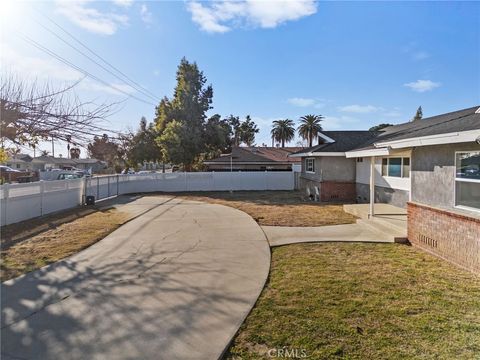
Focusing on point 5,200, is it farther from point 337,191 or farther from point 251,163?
point 251,163

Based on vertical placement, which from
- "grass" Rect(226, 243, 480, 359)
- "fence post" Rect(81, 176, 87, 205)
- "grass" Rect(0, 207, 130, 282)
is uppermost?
"fence post" Rect(81, 176, 87, 205)

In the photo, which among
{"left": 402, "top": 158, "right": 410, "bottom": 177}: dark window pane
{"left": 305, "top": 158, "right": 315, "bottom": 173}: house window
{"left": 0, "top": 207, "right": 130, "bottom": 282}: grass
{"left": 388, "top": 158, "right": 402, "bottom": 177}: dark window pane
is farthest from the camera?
{"left": 305, "top": 158, "right": 315, "bottom": 173}: house window

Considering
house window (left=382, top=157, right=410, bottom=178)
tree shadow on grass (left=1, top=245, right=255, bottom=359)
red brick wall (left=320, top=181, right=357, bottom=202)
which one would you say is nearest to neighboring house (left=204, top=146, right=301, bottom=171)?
red brick wall (left=320, top=181, right=357, bottom=202)

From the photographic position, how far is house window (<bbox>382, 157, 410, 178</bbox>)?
1144 cm

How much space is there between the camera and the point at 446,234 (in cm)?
636

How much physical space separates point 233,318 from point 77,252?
15.6 feet

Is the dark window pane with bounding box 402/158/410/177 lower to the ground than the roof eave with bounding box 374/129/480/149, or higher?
lower

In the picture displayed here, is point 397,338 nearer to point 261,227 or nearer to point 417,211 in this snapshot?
point 417,211

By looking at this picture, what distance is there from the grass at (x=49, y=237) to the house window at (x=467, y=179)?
28.1ft

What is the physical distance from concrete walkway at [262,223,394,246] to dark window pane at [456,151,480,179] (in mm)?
2575

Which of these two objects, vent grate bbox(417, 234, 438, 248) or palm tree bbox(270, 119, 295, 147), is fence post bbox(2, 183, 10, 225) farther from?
palm tree bbox(270, 119, 295, 147)

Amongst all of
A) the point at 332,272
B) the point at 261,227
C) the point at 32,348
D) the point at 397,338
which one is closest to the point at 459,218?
the point at 332,272

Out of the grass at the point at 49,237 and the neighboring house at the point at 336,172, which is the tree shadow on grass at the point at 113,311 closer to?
the grass at the point at 49,237

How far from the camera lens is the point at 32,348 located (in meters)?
3.18
